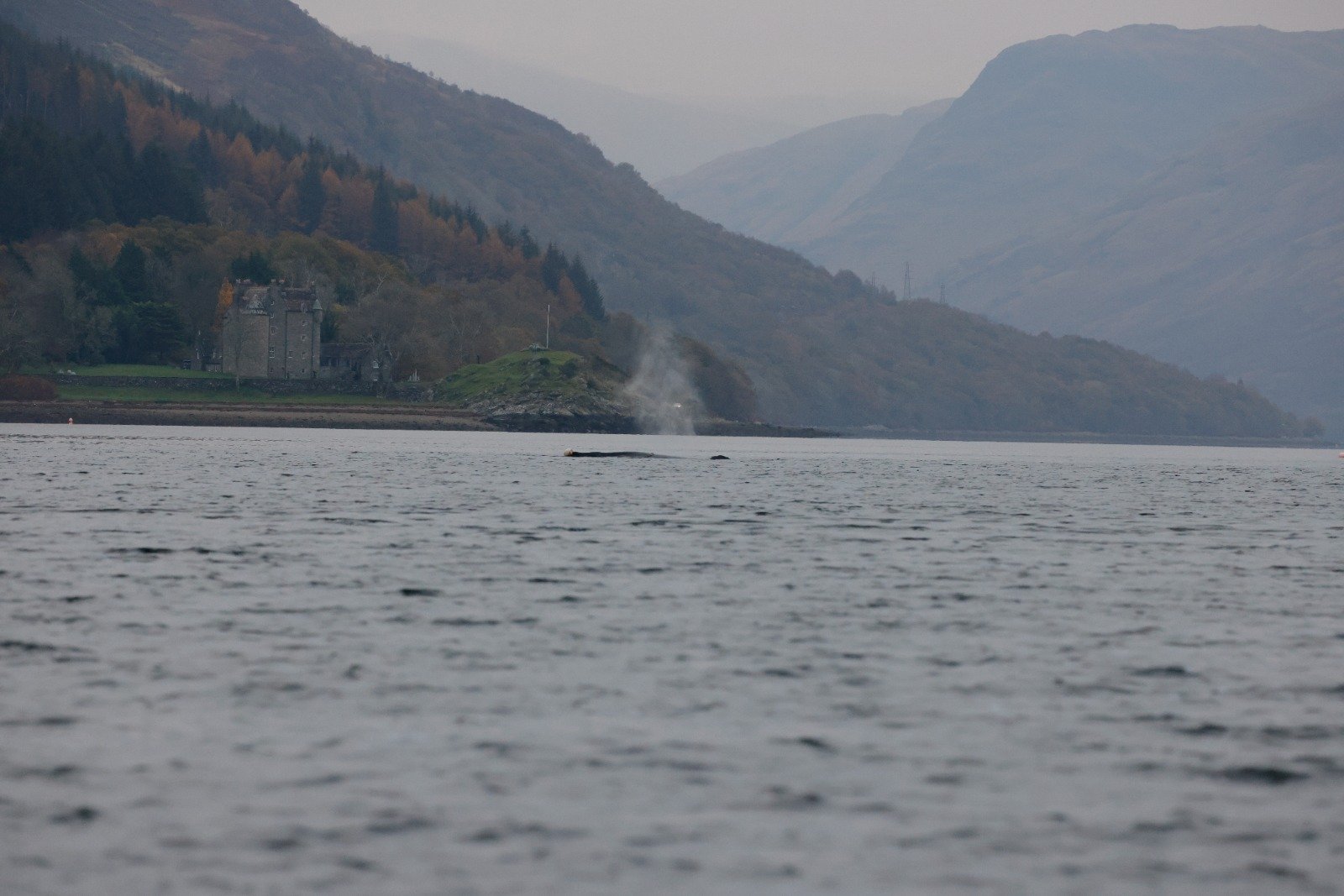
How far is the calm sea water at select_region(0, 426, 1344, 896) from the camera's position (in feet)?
57.1

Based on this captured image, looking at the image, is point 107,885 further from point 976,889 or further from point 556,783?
point 976,889

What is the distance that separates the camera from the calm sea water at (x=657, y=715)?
1741 cm

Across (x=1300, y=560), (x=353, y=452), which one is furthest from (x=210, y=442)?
(x=1300, y=560)

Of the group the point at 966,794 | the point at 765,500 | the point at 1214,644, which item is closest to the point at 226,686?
the point at 966,794

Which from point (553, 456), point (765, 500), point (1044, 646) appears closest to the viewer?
point (1044, 646)

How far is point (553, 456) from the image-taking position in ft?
543

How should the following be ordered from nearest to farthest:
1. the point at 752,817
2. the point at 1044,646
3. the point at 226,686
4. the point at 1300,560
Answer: the point at 752,817 → the point at 226,686 → the point at 1044,646 → the point at 1300,560

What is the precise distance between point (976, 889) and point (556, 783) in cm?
612

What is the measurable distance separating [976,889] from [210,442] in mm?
164287

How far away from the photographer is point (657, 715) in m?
25.1

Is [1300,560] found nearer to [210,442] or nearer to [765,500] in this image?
[765,500]

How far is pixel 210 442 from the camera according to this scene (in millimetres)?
171750

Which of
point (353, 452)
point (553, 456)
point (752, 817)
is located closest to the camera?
point (752, 817)

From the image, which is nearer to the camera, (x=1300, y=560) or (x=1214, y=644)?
(x=1214, y=644)
